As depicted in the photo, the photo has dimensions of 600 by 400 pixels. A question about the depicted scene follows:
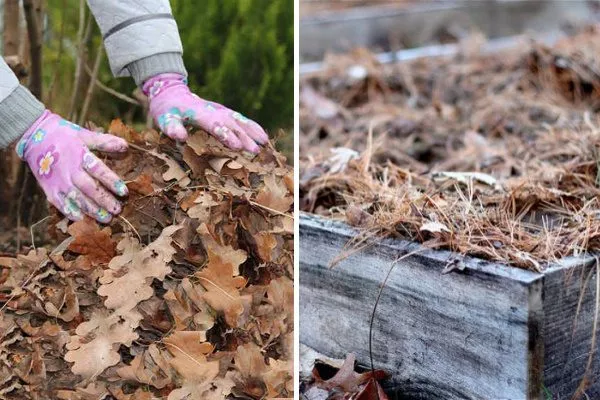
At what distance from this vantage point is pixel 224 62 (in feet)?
7.47

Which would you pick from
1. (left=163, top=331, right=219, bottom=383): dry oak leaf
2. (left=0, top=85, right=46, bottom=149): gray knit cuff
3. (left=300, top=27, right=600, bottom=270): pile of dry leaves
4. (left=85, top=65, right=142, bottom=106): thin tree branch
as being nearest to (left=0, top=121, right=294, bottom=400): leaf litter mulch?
(left=163, top=331, right=219, bottom=383): dry oak leaf

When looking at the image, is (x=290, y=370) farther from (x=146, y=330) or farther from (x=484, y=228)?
(x=484, y=228)

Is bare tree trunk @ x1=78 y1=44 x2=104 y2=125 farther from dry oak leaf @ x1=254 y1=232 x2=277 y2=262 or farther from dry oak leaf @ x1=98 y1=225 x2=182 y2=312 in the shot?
dry oak leaf @ x1=254 y1=232 x2=277 y2=262

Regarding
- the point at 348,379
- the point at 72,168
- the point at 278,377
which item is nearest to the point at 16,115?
the point at 72,168

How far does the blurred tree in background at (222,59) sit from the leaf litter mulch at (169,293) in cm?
13

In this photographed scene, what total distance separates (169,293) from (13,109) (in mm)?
574

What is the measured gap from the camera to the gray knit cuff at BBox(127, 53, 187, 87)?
216 cm

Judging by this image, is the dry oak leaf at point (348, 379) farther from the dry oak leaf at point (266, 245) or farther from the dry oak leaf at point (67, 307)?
the dry oak leaf at point (67, 307)

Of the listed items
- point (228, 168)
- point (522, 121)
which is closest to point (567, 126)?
point (522, 121)

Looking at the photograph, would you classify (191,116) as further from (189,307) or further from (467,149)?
(467,149)

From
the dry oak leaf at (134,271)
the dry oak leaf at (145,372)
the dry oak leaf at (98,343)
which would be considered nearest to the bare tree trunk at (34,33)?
the dry oak leaf at (134,271)

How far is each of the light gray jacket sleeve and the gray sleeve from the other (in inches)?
9.6

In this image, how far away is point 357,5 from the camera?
23.2ft

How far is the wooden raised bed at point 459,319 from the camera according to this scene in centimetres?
198
